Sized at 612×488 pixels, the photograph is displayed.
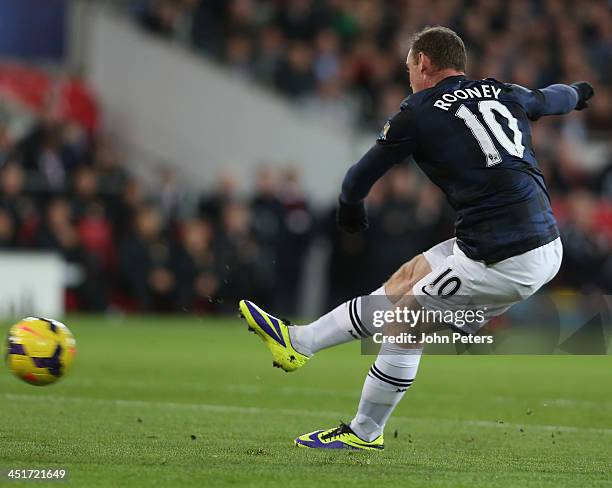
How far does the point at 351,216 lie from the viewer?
23.0 ft

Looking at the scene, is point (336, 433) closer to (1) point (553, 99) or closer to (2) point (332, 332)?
(2) point (332, 332)

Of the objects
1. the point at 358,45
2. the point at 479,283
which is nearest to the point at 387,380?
the point at 479,283

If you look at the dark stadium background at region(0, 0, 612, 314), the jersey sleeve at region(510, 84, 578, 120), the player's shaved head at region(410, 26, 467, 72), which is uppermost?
the player's shaved head at region(410, 26, 467, 72)

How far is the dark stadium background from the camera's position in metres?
18.8

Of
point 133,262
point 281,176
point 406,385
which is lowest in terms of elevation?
point 133,262

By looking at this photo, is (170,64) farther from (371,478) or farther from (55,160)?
(371,478)

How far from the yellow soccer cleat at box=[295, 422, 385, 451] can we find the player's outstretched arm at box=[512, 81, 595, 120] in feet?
6.86

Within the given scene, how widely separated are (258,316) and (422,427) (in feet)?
6.35

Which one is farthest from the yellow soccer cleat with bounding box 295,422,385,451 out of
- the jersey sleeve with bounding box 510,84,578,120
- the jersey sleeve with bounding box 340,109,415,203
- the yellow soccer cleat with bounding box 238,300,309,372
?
the jersey sleeve with bounding box 510,84,578,120

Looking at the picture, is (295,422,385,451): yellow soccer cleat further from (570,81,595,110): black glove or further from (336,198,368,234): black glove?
(570,81,595,110): black glove

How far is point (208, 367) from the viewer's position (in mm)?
12508

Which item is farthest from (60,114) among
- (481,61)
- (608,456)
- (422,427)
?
(608,456)

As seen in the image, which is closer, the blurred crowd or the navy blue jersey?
the navy blue jersey

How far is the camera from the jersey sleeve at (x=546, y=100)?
698 centimetres
